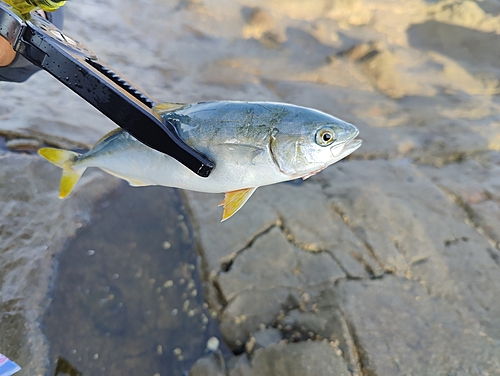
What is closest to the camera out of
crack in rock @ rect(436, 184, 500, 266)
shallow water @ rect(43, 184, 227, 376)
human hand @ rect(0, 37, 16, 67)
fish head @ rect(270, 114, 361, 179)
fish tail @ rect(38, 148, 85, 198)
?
fish head @ rect(270, 114, 361, 179)

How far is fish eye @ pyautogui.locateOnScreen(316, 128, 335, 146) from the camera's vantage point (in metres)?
1.52

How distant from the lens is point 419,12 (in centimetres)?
854

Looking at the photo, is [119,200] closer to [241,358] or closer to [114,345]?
[114,345]

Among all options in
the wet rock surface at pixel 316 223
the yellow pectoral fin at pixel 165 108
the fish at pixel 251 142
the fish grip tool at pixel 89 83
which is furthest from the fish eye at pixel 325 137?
the wet rock surface at pixel 316 223

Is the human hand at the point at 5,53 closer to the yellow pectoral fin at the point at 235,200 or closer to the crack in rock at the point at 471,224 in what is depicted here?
the yellow pectoral fin at the point at 235,200

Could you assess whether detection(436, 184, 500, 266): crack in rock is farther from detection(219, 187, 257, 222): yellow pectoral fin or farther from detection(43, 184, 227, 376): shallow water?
detection(219, 187, 257, 222): yellow pectoral fin

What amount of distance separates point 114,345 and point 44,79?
343 centimetres

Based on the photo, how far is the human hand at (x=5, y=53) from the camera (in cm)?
211

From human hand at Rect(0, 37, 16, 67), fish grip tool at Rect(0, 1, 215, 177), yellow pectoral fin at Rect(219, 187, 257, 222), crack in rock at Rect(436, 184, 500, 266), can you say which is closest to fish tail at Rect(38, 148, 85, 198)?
fish grip tool at Rect(0, 1, 215, 177)

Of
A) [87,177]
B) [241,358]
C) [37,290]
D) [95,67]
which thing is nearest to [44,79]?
[87,177]

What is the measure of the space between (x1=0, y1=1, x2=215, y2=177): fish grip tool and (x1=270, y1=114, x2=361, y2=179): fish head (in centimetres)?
38

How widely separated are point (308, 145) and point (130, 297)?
2203 millimetres

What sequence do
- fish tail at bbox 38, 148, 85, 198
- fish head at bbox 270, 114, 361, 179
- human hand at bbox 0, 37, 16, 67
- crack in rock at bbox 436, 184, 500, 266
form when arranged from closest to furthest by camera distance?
fish head at bbox 270, 114, 361, 179, fish tail at bbox 38, 148, 85, 198, human hand at bbox 0, 37, 16, 67, crack in rock at bbox 436, 184, 500, 266

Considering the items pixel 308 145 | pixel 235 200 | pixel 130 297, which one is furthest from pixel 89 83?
pixel 130 297
